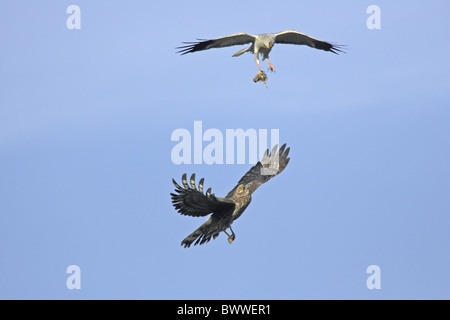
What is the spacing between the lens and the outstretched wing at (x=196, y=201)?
31922 mm

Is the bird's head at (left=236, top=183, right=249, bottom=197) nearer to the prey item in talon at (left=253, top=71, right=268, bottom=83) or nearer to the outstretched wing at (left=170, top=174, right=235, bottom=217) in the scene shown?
the outstretched wing at (left=170, top=174, right=235, bottom=217)

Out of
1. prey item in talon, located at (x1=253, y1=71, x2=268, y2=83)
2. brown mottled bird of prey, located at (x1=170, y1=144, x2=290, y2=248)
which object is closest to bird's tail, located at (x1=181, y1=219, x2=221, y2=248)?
brown mottled bird of prey, located at (x1=170, y1=144, x2=290, y2=248)

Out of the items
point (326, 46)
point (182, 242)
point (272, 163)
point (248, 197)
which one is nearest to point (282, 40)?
point (326, 46)

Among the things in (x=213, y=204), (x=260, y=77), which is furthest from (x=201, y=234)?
(x=260, y=77)

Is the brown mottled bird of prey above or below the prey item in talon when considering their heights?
below

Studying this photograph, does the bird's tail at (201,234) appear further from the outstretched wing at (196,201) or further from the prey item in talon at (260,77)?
the prey item in talon at (260,77)

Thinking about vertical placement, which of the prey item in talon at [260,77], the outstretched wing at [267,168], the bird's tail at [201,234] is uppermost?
the prey item in talon at [260,77]

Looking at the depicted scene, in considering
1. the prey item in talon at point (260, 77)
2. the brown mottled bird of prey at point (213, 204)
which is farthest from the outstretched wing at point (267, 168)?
the prey item in talon at point (260, 77)

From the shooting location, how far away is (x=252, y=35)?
124 feet

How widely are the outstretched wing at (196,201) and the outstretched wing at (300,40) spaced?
28.1ft

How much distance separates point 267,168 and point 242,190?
2.53 m

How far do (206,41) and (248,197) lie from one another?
699 centimetres

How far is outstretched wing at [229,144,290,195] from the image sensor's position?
36.3 meters
